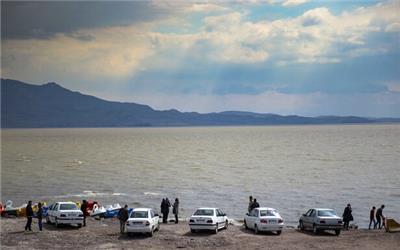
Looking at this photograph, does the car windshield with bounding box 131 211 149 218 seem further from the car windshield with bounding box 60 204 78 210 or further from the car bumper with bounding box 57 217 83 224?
the car windshield with bounding box 60 204 78 210

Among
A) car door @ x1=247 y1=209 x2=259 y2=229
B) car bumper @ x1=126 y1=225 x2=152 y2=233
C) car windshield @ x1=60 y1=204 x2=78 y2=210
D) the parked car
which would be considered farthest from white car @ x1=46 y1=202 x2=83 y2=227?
the parked car

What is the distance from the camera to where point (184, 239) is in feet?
94.4

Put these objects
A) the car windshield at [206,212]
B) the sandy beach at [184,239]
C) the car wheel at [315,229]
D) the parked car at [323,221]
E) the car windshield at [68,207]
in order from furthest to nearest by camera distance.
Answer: the car windshield at [68,207] → the car windshield at [206,212] → the car wheel at [315,229] → the parked car at [323,221] → the sandy beach at [184,239]

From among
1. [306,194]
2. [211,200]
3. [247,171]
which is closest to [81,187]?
[211,200]

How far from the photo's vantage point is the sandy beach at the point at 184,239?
26938 mm

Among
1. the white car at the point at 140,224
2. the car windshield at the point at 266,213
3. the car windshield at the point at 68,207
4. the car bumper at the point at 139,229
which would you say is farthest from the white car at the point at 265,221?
the car windshield at the point at 68,207

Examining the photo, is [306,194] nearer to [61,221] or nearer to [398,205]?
[398,205]

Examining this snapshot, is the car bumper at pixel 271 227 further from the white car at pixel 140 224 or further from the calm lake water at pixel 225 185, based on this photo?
the calm lake water at pixel 225 185

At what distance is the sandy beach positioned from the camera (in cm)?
2694

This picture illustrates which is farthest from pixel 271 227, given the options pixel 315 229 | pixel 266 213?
pixel 315 229

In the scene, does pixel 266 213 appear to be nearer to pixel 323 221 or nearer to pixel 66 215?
pixel 323 221

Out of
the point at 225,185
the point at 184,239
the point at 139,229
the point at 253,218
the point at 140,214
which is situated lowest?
the point at 225,185

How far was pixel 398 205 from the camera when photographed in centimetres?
5325

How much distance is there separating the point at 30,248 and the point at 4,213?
14485 mm
